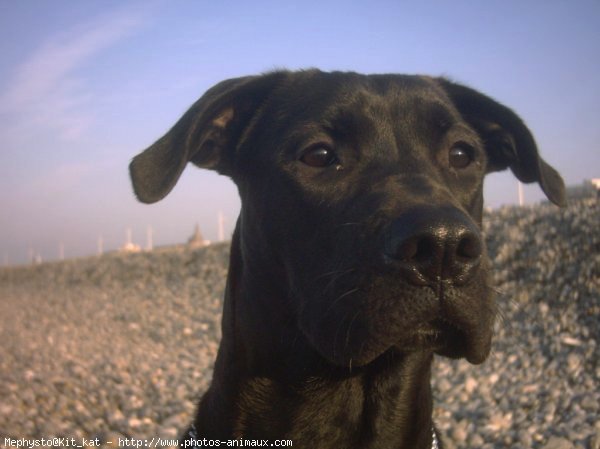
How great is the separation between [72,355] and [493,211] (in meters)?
8.41

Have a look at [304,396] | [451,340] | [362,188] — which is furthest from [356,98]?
[304,396]

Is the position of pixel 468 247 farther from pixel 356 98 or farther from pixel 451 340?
pixel 356 98

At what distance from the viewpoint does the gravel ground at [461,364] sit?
511cm

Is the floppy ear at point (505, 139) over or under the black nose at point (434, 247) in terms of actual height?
over

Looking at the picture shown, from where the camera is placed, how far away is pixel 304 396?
2.65m

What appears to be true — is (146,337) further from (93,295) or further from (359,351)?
(359,351)

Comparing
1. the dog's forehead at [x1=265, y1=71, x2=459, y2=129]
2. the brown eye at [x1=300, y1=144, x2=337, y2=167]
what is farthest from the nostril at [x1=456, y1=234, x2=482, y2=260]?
the dog's forehead at [x1=265, y1=71, x2=459, y2=129]

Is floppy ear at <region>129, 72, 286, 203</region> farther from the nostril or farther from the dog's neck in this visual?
the nostril

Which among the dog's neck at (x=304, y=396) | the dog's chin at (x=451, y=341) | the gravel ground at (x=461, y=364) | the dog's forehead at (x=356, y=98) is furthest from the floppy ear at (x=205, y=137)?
the gravel ground at (x=461, y=364)

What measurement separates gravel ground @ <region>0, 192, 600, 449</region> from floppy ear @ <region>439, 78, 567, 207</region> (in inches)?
25.7

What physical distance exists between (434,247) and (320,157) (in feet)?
3.23

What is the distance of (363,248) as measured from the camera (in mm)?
2162

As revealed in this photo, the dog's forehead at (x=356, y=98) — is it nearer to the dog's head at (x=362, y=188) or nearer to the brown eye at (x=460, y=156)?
the dog's head at (x=362, y=188)

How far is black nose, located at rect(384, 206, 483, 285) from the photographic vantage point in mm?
1874
